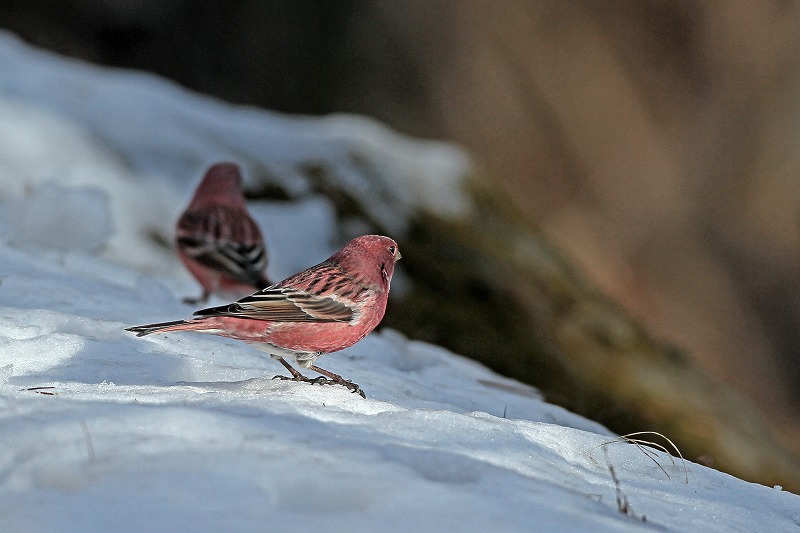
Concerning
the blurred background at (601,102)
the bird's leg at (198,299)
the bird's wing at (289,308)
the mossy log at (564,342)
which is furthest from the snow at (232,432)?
the blurred background at (601,102)

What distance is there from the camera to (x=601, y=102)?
13.5 m

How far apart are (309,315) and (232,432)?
4.00 feet

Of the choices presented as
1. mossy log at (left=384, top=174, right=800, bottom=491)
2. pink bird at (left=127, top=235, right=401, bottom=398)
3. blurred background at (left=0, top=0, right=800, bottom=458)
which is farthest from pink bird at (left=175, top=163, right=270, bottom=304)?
blurred background at (left=0, top=0, right=800, bottom=458)

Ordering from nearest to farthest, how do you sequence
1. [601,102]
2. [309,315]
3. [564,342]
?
[309,315] → [564,342] → [601,102]

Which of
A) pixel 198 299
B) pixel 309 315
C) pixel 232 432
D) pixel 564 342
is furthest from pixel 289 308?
pixel 564 342

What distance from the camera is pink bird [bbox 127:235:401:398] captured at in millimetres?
3680

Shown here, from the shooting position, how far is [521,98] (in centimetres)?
1391

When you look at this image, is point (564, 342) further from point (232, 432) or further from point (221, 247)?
point (232, 432)

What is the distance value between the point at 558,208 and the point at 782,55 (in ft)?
13.0

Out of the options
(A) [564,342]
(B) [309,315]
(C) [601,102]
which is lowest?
(B) [309,315]

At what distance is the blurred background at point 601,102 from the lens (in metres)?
12.9

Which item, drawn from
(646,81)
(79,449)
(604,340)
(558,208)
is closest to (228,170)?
(604,340)

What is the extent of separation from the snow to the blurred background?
7874 mm

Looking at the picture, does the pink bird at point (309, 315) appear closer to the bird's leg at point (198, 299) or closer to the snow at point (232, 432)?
the snow at point (232, 432)
